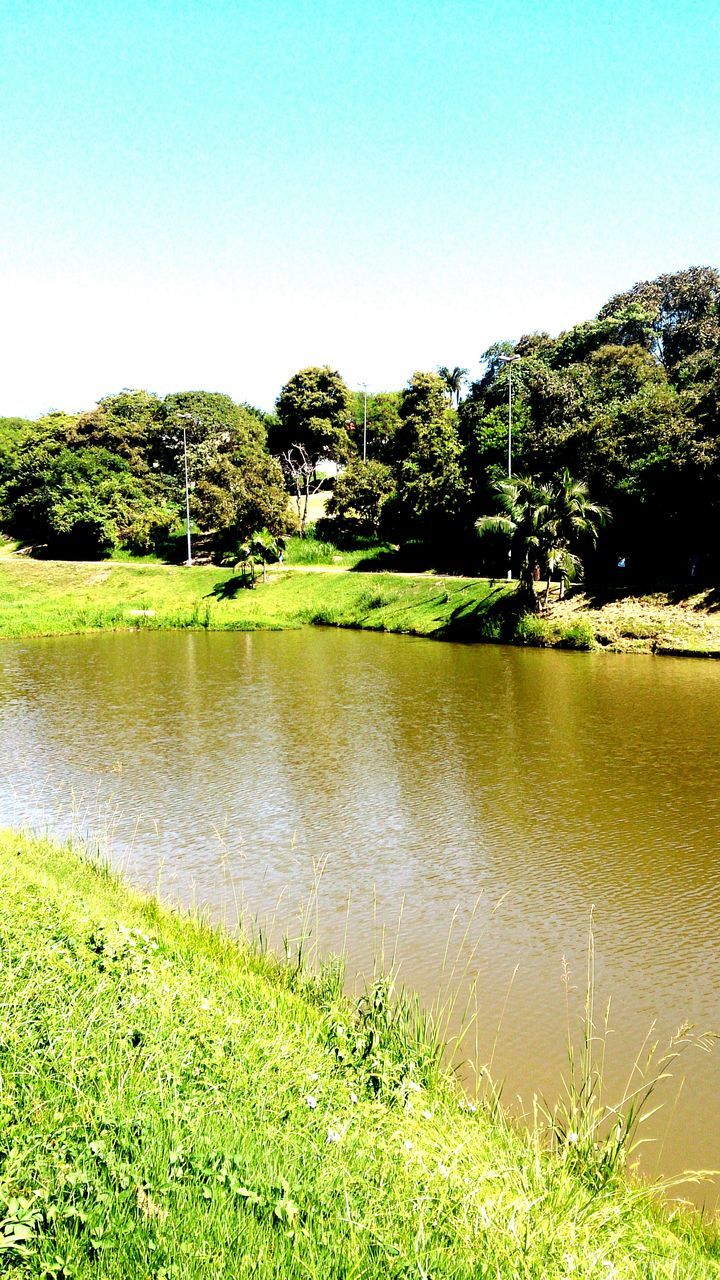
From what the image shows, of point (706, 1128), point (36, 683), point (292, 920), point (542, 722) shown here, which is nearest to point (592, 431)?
point (542, 722)

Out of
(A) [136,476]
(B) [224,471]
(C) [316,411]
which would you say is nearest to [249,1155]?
(B) [224,471]

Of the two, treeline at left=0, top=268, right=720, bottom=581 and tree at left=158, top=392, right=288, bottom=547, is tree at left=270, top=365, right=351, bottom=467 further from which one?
tree at left=158, top=392, right=288, bottom=547

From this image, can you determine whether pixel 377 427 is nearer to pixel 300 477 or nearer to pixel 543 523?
pixel 300 477

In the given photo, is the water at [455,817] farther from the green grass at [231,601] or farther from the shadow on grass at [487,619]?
the green grass at [231,601]

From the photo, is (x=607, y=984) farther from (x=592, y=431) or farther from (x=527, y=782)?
(x=592, y=431)

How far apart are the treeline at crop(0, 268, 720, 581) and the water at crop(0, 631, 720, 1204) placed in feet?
28.4

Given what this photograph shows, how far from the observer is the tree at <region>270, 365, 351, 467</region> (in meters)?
55.4

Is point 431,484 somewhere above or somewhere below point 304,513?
above

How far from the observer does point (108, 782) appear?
14.6 metres

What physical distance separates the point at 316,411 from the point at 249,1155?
54110 mm

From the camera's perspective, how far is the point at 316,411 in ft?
183

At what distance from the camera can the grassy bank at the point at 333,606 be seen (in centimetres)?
2755

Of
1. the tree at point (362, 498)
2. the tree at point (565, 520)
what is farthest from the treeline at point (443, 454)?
the tree at point (565, 520)

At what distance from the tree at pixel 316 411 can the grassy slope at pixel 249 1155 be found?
167ft
